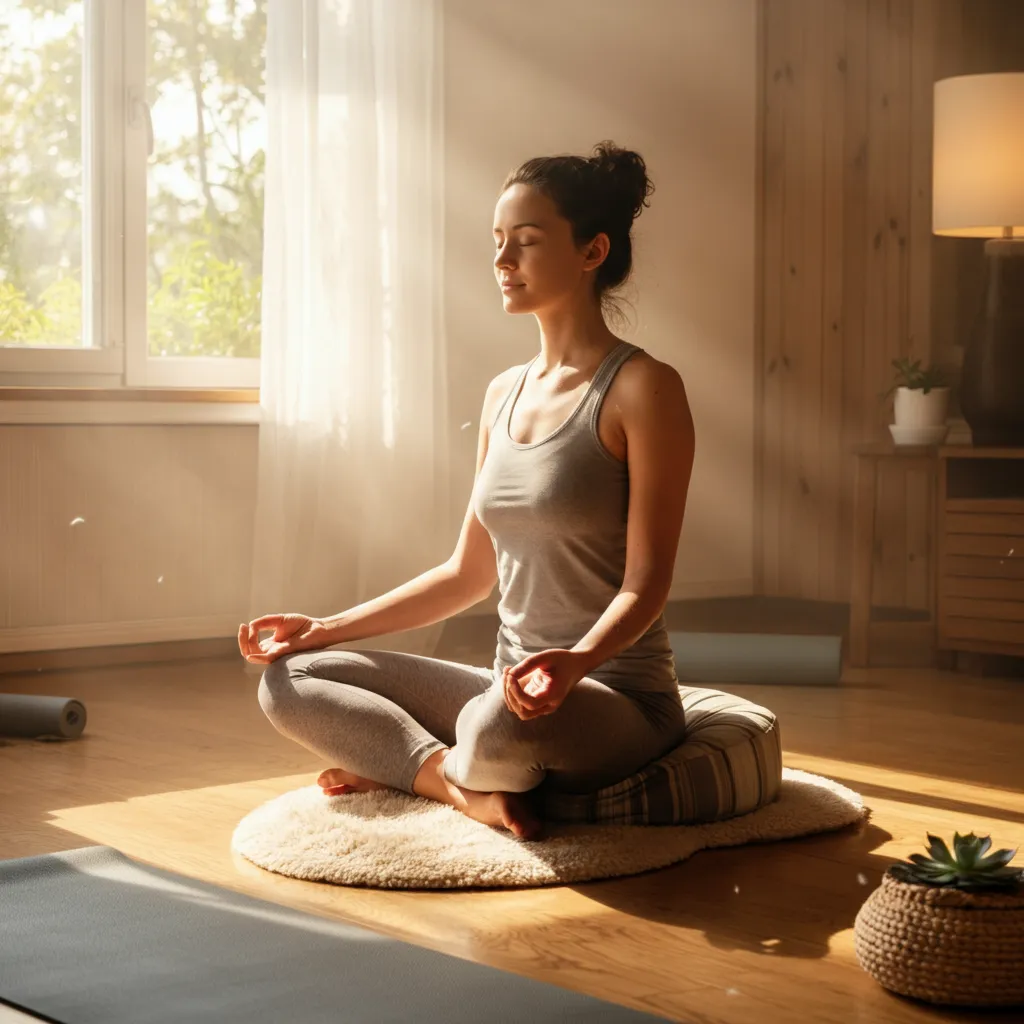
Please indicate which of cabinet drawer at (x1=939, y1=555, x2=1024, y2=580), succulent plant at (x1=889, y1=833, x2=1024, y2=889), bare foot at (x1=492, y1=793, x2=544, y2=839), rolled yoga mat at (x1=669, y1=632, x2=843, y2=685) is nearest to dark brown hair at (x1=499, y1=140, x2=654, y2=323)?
bare foot at (x1=492, y1=793, x2=544, y2=839)

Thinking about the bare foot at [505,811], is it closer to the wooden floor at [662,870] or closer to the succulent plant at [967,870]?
the wooden floor at [662,870]

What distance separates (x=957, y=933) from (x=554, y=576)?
809mm

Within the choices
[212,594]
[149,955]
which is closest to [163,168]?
[212,594]

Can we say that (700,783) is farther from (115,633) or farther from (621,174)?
(115,633)

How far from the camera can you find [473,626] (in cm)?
441

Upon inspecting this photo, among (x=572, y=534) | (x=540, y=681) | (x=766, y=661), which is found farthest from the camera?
(x=766, y=661)

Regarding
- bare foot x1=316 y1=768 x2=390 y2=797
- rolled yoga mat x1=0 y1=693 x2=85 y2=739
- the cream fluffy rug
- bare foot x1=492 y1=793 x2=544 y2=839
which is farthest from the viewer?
rolled yoga mat x1=0 y1=693 x2=85 y2=739

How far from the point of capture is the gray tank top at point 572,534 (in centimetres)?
216

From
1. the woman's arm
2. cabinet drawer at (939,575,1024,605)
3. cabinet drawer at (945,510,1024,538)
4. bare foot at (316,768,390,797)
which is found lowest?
bare foot at (316,768,390,797)

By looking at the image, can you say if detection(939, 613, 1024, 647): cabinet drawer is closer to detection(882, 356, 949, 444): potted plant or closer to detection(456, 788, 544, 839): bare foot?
detection(882, 356, 949, 444): potted plant

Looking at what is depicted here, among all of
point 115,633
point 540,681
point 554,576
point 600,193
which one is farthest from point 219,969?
point 115,633

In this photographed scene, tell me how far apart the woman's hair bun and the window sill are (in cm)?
194

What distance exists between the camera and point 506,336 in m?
4.51

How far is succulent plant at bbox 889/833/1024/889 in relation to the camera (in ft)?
5.17
